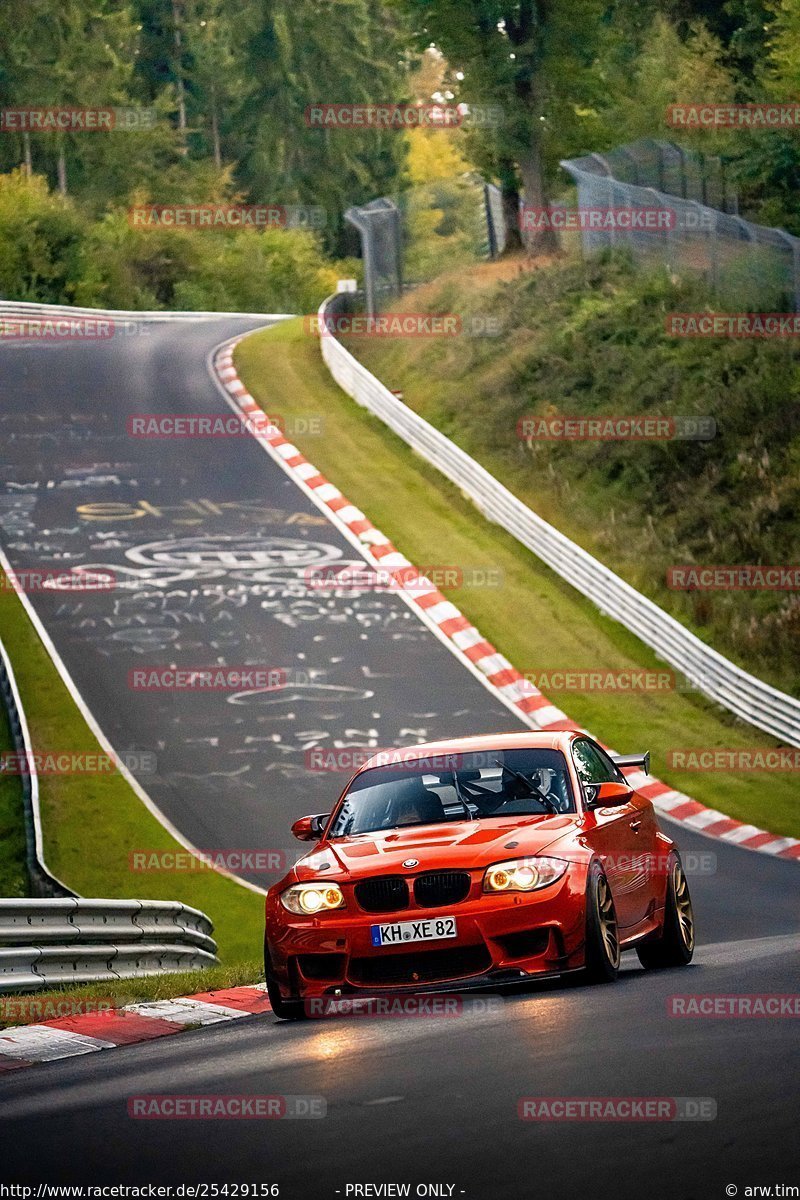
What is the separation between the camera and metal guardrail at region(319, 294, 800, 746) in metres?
24.6

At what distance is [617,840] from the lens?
1016 cm

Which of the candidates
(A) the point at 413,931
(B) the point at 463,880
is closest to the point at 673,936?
(B) the point at 463,880

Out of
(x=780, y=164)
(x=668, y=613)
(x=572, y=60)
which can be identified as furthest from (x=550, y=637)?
(x=572, y=60)

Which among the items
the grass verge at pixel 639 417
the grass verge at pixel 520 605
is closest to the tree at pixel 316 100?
the grass verge at pixel 639 417

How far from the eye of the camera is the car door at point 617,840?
9.88 metres

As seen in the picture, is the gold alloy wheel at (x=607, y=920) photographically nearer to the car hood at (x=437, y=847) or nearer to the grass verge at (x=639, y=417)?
the car hood at (x=437, y=847)

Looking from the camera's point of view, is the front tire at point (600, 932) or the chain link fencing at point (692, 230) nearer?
the front tire at point (600, 932)

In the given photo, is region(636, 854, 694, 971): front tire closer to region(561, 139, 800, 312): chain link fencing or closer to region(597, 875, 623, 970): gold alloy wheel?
region(597, 875, 623, 970): gold alloy wheel

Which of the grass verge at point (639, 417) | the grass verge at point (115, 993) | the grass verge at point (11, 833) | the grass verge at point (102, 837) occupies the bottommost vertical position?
the grass verge at point (11, 833)

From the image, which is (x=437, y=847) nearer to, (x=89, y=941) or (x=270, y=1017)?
(x=270, y=1017)

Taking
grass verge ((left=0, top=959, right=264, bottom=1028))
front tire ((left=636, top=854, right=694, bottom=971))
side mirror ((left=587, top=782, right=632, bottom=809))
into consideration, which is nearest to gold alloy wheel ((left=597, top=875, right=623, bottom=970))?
side mirror ((left=587, top=782, right=632, bottom=809))

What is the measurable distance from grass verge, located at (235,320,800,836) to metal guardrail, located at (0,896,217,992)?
367 inches

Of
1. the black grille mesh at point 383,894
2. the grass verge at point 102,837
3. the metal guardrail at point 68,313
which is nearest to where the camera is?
the black grille mesh at point 383,894

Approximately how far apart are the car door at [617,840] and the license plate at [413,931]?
102 cm
